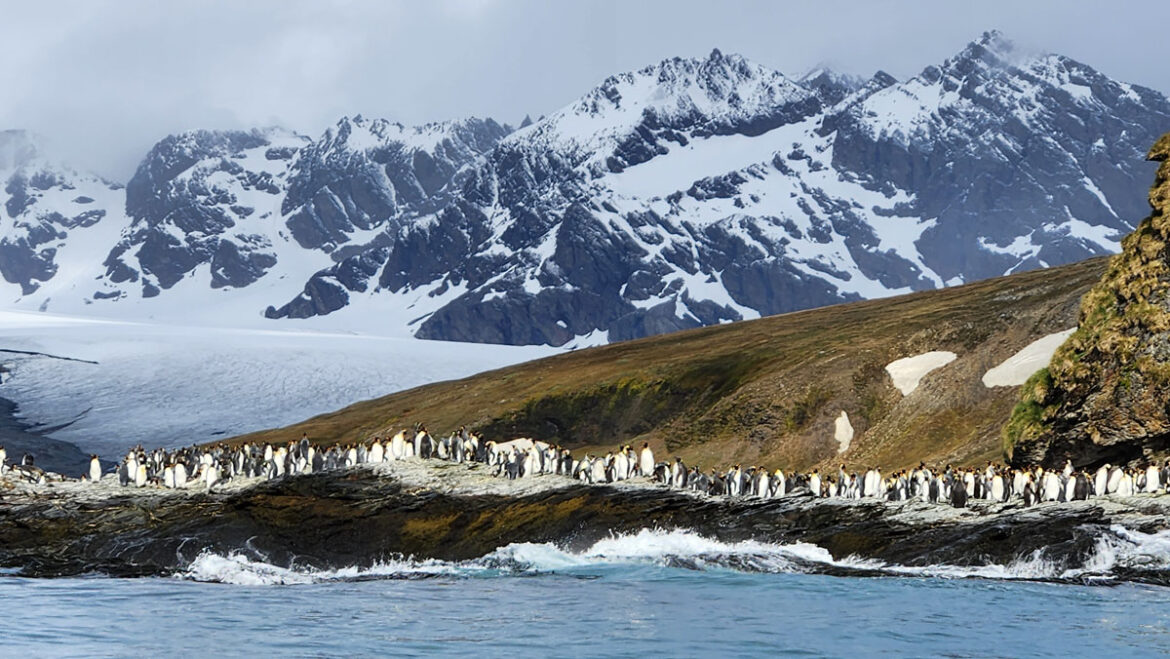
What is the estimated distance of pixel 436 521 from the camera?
5772cm

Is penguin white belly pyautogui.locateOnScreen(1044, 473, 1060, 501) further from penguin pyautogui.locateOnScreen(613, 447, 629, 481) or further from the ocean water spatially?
penguin pyautogui.locateOnScreen(613, 447, 629, 481)

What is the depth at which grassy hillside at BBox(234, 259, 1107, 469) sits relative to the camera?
8606 cm

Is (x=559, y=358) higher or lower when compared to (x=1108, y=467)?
higher

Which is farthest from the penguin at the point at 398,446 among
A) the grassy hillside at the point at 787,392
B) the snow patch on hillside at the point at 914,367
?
the snow patch on hillside at the point at 914,367

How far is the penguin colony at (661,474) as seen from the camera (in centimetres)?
5512

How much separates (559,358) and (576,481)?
81874 mm

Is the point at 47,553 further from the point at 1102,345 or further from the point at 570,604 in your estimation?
the point at 1102,345

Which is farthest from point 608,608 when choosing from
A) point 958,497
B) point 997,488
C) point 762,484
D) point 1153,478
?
point 1153,478

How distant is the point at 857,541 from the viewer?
52656 millimetres

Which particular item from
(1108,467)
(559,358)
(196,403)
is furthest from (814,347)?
(196,403)

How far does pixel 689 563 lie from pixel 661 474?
9.74 metres

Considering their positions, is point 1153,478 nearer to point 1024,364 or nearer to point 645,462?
point 645,462

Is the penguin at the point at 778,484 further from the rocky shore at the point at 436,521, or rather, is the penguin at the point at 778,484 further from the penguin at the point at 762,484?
the rocky shore at the point at 436,521

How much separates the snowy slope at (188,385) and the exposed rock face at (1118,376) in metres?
108
